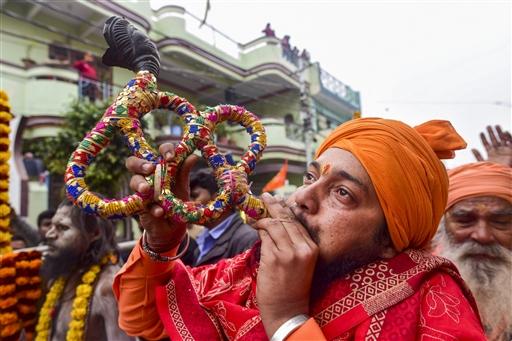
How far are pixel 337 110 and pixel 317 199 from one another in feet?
67.6

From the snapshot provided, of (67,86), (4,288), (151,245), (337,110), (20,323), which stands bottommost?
(20,323)

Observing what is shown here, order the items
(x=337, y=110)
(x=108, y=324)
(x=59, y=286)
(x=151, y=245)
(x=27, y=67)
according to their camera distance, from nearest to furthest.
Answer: (x=151, y=245) → (x=108, y=324) → (x=59, y=286) → (x=27, y=67) → (x=337, y=110)

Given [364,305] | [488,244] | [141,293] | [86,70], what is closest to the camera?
[364,305]

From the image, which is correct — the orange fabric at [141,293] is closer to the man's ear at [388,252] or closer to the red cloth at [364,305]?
the red cloth at [364,305]

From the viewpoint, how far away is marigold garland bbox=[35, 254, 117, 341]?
233cm

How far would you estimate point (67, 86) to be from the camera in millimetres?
9453

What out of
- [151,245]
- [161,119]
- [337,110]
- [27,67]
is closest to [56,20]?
[27,67]

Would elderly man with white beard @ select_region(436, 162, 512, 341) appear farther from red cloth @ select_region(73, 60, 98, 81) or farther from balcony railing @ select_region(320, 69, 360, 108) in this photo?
balcony railing @ select_region(320, 69, 360, 108)

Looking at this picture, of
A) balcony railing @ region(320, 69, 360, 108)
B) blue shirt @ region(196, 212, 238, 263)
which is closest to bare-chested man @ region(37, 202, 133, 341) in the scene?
blue shirt @ region(196, 212, 238, 263)

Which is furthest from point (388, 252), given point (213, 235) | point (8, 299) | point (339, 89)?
point (339, 89)

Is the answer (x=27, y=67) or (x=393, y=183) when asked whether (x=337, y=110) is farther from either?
(x=393, y=183)

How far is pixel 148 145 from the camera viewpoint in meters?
1.21

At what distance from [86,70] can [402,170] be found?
28.8 feet

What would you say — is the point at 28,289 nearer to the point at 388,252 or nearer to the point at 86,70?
the point at 388,252
